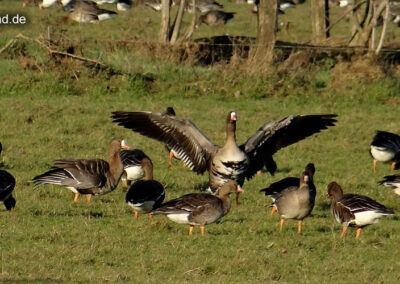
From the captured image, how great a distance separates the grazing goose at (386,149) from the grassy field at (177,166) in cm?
33

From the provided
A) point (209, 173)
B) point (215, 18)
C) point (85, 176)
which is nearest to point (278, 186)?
point (209, 173)

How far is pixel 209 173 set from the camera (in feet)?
42.9

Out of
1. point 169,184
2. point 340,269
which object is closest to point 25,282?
point 340,269

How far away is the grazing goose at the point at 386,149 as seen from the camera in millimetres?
16062

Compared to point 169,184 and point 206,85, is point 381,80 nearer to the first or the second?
point 206,85

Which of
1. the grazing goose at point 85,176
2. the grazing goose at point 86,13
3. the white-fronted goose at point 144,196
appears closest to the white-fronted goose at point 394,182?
the white-fronted goose at point 144,196

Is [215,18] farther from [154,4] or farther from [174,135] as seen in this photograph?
[174,135]

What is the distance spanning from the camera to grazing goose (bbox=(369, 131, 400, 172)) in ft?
52.7

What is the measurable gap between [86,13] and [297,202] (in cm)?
2638

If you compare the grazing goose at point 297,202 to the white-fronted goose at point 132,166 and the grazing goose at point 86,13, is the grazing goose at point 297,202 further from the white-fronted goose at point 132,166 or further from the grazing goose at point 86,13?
Result: the grazing goose at point 86,13

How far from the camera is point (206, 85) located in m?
22.0

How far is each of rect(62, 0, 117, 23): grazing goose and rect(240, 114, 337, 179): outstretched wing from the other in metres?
22.5

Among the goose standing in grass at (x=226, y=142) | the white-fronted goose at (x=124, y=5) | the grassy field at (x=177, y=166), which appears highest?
the white-fronted goose at (x=124, y=5)

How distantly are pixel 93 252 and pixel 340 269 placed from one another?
9.59 ft
